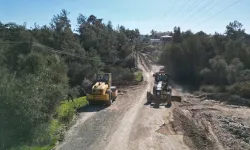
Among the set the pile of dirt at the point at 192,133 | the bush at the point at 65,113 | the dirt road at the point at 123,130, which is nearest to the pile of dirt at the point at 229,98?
the dirt road at the point at 123,130

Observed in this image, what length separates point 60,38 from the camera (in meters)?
56.0

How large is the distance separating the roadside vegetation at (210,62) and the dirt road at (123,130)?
18722 millimetres

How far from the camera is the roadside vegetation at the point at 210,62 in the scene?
4675 cm

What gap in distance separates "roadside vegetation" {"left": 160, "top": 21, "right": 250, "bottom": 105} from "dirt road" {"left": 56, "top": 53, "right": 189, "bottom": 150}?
1872 centimetres

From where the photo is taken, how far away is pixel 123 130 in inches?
781

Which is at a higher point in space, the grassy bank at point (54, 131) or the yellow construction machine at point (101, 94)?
the yellow construction machine at point (101, 94)

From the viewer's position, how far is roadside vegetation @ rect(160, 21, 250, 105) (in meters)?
46.8

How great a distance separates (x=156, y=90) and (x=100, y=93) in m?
5.09

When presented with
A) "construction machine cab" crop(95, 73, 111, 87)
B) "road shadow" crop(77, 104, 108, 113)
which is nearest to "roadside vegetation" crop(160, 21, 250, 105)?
"construction machine cab" crop(95, 73, 111, 87)

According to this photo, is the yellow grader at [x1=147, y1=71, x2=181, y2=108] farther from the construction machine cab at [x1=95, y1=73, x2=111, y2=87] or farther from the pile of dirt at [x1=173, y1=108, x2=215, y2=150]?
the construction machine cab at [x1=95, y1=73, x2=111, y2=87]

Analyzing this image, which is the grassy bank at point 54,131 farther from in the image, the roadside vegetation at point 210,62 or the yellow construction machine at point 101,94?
the roadside vegetation at point 210,62

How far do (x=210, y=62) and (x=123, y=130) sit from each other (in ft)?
119

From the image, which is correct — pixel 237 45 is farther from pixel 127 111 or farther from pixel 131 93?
pixel 127 111

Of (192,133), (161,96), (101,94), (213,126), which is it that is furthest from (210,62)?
(192,133)
